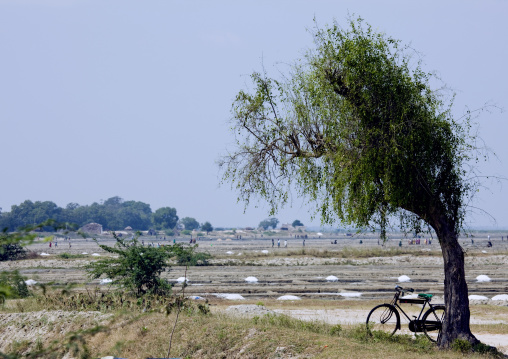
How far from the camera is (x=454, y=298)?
52.7 feet

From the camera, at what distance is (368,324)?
17141mm

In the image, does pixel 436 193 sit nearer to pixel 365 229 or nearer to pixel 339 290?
pixel 365 229

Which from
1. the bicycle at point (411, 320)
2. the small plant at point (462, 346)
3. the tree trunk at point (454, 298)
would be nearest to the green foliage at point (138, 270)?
the bicycle at point (411, 320)

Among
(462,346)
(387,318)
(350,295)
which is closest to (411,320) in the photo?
(387,318)

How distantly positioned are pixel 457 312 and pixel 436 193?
3076 millimetres

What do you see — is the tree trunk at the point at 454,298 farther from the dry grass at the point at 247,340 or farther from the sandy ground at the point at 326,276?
the sandy ground at the point at 326,276

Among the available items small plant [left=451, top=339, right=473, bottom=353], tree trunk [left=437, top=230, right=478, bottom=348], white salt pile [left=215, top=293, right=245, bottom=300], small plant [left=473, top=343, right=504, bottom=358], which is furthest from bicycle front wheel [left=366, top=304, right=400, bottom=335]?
white salt pile [left=215, top=293, right=245, bottom=300]

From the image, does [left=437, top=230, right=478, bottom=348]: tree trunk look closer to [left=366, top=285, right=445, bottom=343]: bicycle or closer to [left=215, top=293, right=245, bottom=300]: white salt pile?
[left=366, top=285, right=445, bottom=343]: bicycle

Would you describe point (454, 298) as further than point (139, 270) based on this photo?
No

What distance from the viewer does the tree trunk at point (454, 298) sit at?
15.9 m

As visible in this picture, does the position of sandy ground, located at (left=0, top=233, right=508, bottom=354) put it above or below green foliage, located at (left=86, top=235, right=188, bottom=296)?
below

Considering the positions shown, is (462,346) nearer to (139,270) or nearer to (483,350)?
(483,350)

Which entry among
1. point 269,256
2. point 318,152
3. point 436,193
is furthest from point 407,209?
point 269,256

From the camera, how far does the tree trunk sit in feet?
52.2
